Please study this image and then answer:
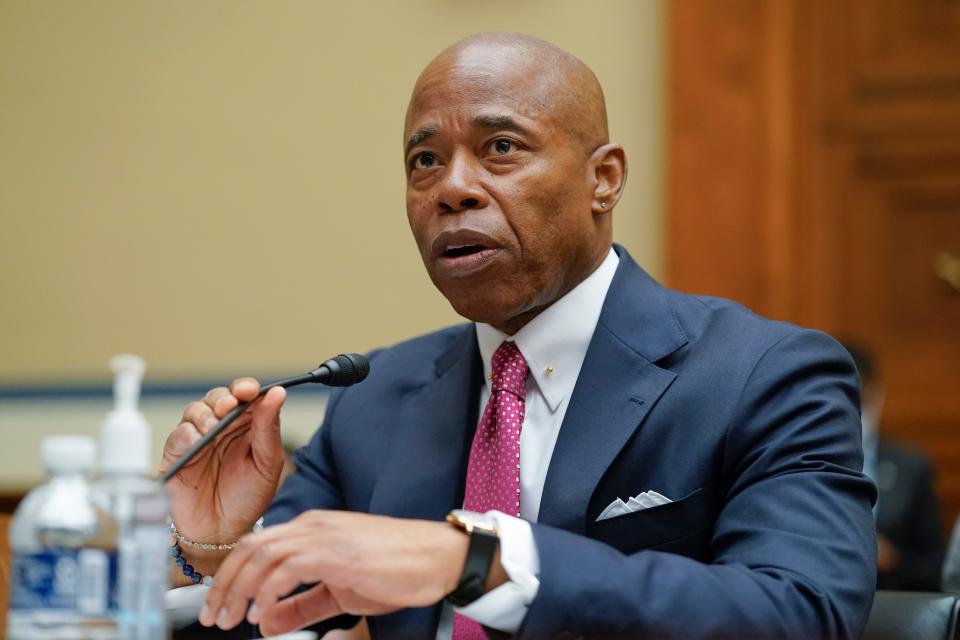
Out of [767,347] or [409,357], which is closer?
[767,347]

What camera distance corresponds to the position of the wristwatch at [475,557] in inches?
53.6

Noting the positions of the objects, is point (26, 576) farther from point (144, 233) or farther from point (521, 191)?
point (144, 233)

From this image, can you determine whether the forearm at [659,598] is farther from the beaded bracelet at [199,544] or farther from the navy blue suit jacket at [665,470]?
the beaded bracelet at [199,544]

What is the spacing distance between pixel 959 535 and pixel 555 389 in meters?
0.98

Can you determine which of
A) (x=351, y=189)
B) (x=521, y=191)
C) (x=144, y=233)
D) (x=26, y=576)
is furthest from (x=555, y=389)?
(x=144, y=233)

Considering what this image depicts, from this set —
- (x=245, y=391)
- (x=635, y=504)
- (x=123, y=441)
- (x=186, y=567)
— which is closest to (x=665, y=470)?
(x=635, y=504)

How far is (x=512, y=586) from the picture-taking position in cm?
139

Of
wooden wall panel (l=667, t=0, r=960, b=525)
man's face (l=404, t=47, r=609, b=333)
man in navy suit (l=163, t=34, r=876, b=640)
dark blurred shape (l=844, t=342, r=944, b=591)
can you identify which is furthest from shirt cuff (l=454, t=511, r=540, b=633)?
dark blurred shape (l=844, t=342, r=944, b=591)

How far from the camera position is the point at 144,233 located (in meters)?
4.24

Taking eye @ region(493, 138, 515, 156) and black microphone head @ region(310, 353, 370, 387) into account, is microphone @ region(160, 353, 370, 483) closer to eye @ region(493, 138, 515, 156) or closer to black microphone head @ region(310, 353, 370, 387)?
black microphone head @ region(310, 353, 370, 387)

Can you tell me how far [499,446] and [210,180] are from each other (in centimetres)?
258

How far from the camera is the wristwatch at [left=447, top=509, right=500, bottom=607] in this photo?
4.47ft

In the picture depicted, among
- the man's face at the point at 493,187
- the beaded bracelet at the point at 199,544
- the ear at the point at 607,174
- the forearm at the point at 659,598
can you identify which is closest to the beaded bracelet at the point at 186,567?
the beaded bracelet at the point at 199,544

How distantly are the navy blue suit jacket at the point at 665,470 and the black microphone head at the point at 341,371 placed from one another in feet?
0.99
